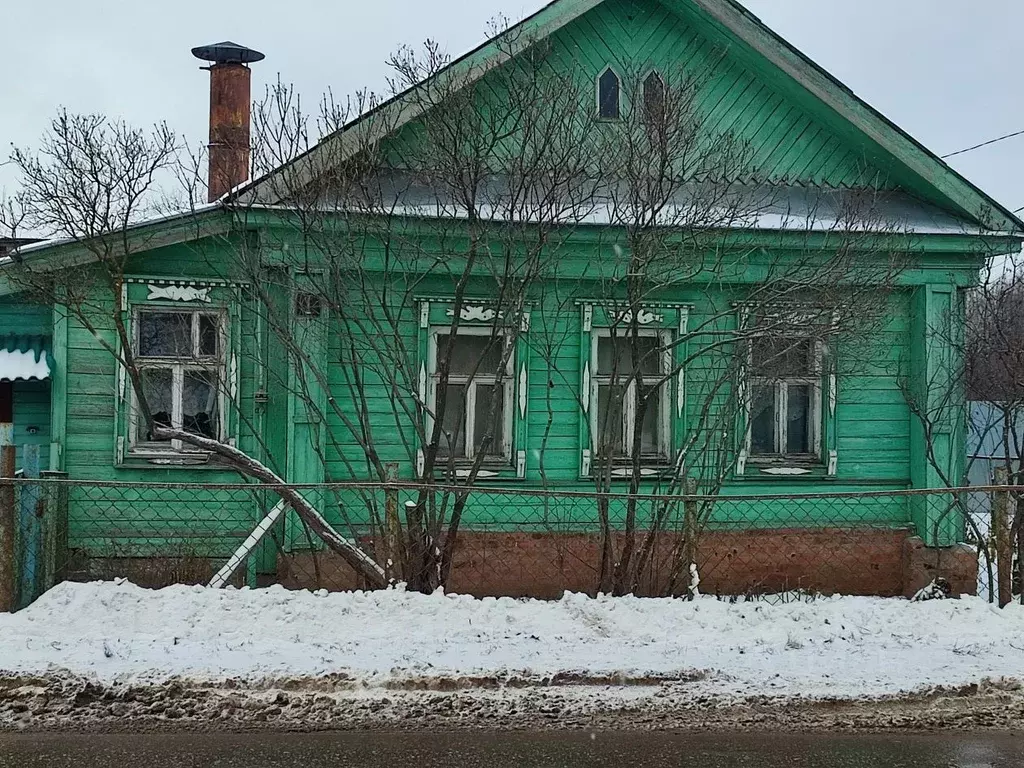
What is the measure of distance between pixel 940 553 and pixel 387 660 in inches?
227

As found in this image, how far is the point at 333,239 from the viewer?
738cm

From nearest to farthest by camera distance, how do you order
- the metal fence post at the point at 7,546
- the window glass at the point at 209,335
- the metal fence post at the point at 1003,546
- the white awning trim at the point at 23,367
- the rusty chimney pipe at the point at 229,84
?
the metal fence post at the point at 7,546
the metal fence post at the point at 1003,546
the white awning trim at the point at 23,367
the window glass at the point at 209,335
the rusty chimney pipe at the point at 229,84

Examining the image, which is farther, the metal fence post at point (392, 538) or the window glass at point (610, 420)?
the window glass at point (610, 420)

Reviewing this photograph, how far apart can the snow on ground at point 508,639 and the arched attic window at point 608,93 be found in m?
4.96

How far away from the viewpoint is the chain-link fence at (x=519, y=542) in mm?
7008

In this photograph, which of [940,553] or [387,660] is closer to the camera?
[387,660]

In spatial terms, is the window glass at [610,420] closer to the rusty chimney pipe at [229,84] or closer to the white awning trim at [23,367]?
the white awning trim at [23,367]

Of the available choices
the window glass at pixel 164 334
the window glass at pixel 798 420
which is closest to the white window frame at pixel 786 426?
the window glass at pixel 798 420

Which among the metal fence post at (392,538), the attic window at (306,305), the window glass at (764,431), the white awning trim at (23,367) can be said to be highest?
the attic window at (306,305)

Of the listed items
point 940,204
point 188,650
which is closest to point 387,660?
point 188,650

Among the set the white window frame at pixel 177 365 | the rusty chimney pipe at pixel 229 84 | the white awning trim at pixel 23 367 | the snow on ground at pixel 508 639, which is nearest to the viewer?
the snow on ground at pixel 508 639

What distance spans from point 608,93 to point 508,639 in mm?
5657

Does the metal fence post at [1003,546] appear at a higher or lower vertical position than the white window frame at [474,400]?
lower

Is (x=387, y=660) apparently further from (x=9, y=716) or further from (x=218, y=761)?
(x=9, y=716)
